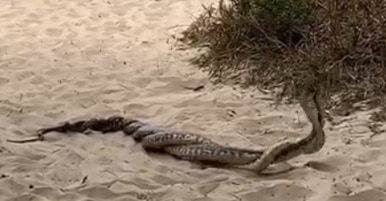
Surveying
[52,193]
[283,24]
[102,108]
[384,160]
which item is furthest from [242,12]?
[52,193]

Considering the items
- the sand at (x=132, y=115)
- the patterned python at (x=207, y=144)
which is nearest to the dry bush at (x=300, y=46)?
the sand at (x=132, y=115)

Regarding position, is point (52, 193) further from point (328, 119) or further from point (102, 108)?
point (328, 119)

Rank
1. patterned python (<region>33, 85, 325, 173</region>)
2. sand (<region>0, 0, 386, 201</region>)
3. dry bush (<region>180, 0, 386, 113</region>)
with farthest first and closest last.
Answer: dry bush (<region>180, 0, 386, 113</region>), patterned python (<region>33, 85, 325, 173</region>), sand (<region>0, 0, 386, 201</region>)

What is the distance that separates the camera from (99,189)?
127 inches

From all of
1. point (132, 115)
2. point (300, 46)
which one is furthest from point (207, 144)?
point (300, 46)

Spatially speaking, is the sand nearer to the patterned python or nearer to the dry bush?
the patterned python

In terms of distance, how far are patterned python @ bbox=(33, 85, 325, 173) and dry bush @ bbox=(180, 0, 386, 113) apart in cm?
38

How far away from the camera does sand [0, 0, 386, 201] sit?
10.5 feet

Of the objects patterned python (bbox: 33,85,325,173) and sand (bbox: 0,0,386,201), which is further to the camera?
patterned python (bbox: 33,85,325,173)

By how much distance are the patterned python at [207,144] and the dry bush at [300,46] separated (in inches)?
15.0

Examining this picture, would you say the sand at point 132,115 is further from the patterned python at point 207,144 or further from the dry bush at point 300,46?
the dry bush at point 300,46

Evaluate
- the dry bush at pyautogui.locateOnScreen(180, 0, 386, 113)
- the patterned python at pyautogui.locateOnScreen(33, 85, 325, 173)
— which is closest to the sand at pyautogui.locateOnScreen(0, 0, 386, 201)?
the patterned python at pyautogui.locateOnScreen(33, 85, 325, 173)

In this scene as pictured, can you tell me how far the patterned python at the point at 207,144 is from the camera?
3.42 meters

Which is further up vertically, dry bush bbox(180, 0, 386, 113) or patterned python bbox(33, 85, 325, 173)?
dry bush bbox(180, 0, 386, 113)
